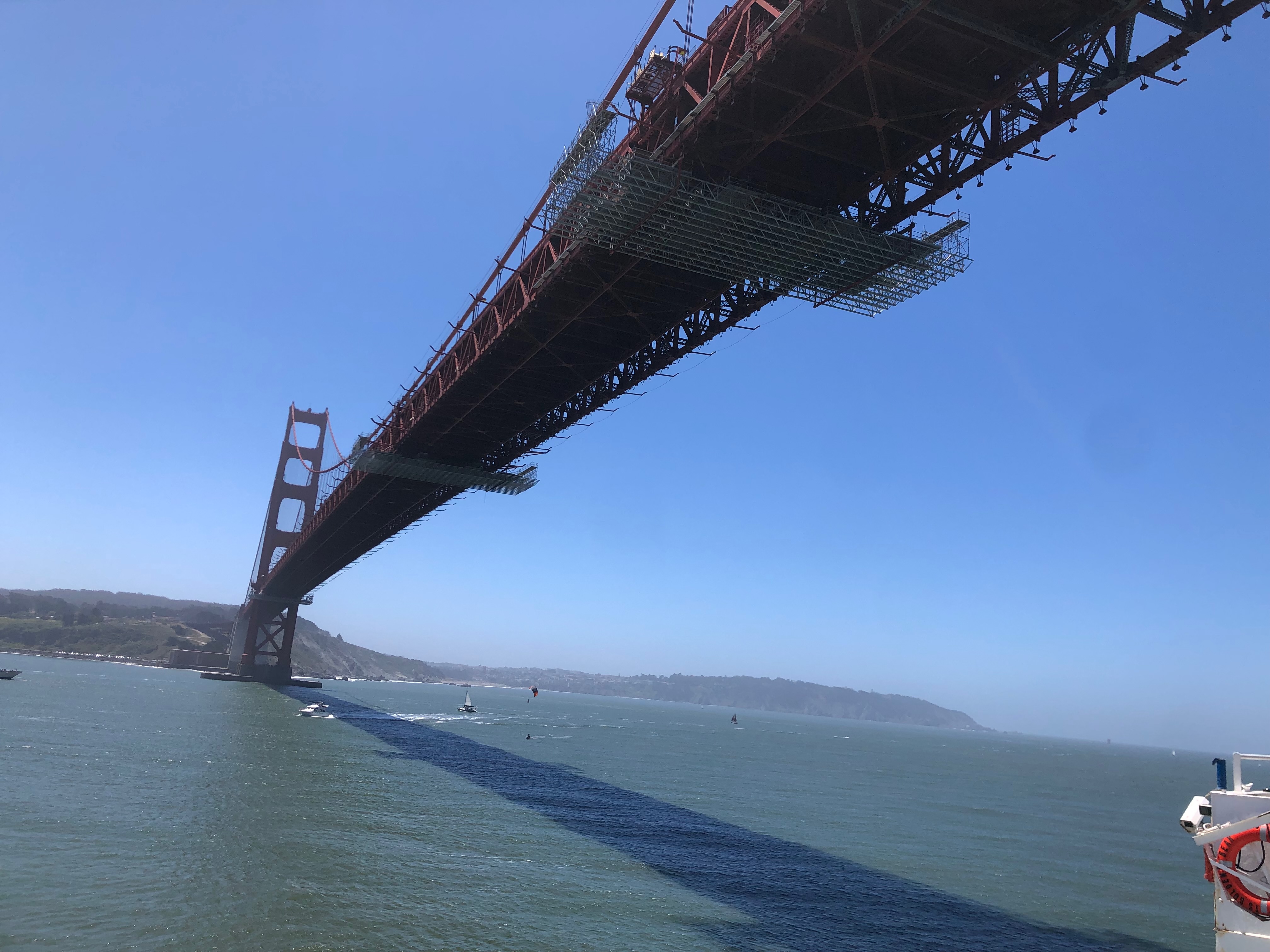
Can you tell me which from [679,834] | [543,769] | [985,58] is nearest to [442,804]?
[679,834]

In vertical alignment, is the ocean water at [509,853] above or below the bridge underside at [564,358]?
below

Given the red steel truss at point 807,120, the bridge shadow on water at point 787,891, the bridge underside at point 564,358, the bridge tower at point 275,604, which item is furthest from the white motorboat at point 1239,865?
the bridge tower at point 275,604

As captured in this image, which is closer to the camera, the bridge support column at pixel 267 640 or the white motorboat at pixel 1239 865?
the white motorboat at pixel 1239 865

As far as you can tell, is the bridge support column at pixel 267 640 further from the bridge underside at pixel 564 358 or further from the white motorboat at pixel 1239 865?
the white motorboat at pixel 1239 865

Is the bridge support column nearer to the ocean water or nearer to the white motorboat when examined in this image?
the ocean water

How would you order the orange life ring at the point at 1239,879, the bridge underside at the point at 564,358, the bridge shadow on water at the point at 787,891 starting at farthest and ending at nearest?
the bridge underside at the point at 564,358 → the bridge shadow on water at the point at 787,891 → the orange life ring at the point at 1239,879

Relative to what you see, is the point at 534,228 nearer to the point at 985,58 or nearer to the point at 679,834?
the point at 985,58

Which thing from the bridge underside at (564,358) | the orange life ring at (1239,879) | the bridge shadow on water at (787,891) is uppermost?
the bridge underside at (564,358)
